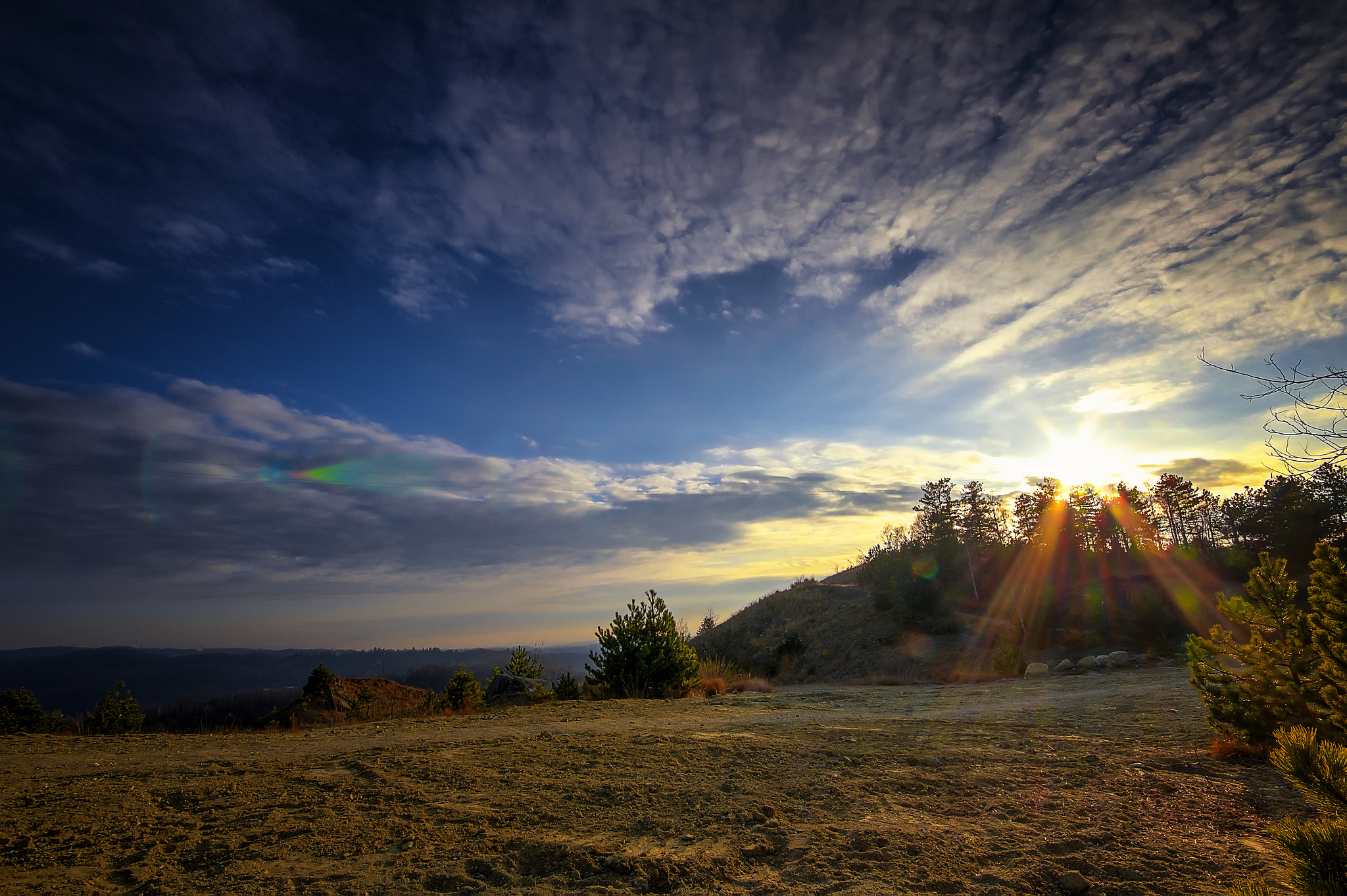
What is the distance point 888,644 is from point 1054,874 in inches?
1109

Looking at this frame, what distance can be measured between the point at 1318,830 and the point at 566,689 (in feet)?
40.8

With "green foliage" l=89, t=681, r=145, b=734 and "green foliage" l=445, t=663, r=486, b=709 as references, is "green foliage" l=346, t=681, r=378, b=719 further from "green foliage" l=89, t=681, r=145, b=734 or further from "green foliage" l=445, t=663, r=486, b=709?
"green foliage" l=89, t=681, r=145, b=734

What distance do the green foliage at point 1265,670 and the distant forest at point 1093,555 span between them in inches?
861

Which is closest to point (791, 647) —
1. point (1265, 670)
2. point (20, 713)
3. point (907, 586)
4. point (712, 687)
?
point (907, 586)

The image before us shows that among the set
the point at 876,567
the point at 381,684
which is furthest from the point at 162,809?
the point at 876,567

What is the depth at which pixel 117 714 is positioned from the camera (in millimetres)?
12586

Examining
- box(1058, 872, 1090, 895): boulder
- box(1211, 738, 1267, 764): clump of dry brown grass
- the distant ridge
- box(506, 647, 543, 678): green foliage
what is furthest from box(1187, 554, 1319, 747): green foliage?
the distant ridge

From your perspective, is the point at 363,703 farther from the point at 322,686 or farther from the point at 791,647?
the point at 791,647

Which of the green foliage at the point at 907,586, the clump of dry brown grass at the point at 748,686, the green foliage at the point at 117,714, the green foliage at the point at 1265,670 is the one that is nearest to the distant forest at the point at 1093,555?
the green foliage at the point at 907,586

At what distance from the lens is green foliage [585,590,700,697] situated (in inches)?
508

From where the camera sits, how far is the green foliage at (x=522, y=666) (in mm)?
15172

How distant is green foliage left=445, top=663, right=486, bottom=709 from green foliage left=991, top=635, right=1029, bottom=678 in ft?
56.3

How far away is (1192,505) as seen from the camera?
43.3 meters

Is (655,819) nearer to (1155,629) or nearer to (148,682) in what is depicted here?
(1155,629)
